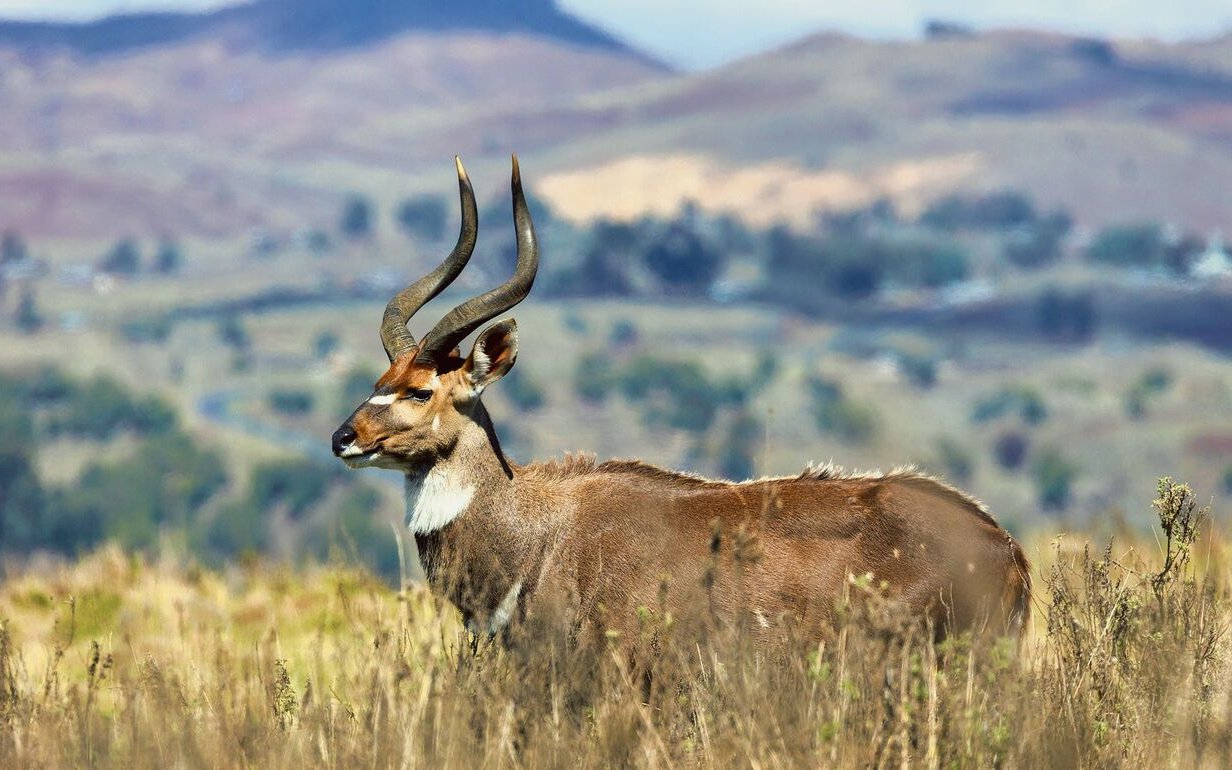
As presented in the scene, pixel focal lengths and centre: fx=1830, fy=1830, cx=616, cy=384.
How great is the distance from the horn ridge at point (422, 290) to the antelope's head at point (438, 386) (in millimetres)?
298

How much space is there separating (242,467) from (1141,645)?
192606mm

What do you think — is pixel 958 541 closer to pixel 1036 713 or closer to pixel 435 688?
pixel 1036 713

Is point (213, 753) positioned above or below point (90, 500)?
above

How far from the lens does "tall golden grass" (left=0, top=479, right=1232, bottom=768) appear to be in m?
8.34

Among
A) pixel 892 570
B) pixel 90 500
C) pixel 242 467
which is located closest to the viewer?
pixel 892 570

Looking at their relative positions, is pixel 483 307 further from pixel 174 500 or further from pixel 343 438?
pixel 174 500

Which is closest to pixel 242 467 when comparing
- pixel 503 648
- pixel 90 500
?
pixel 90 500

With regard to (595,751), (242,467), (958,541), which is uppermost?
(958,541)

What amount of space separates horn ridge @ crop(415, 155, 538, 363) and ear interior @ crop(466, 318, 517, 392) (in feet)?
0.30

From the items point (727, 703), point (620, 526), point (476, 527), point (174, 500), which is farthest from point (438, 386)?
point (174, 500)

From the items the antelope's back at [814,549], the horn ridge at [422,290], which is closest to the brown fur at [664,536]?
the antelope's back at [814,549]

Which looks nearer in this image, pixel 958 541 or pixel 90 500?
pixel 958 541

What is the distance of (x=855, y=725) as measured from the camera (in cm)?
845

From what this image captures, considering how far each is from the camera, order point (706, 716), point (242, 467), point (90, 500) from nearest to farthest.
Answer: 1. point (706, 716)
2. point (90, 500)
3. point (242, 467)
